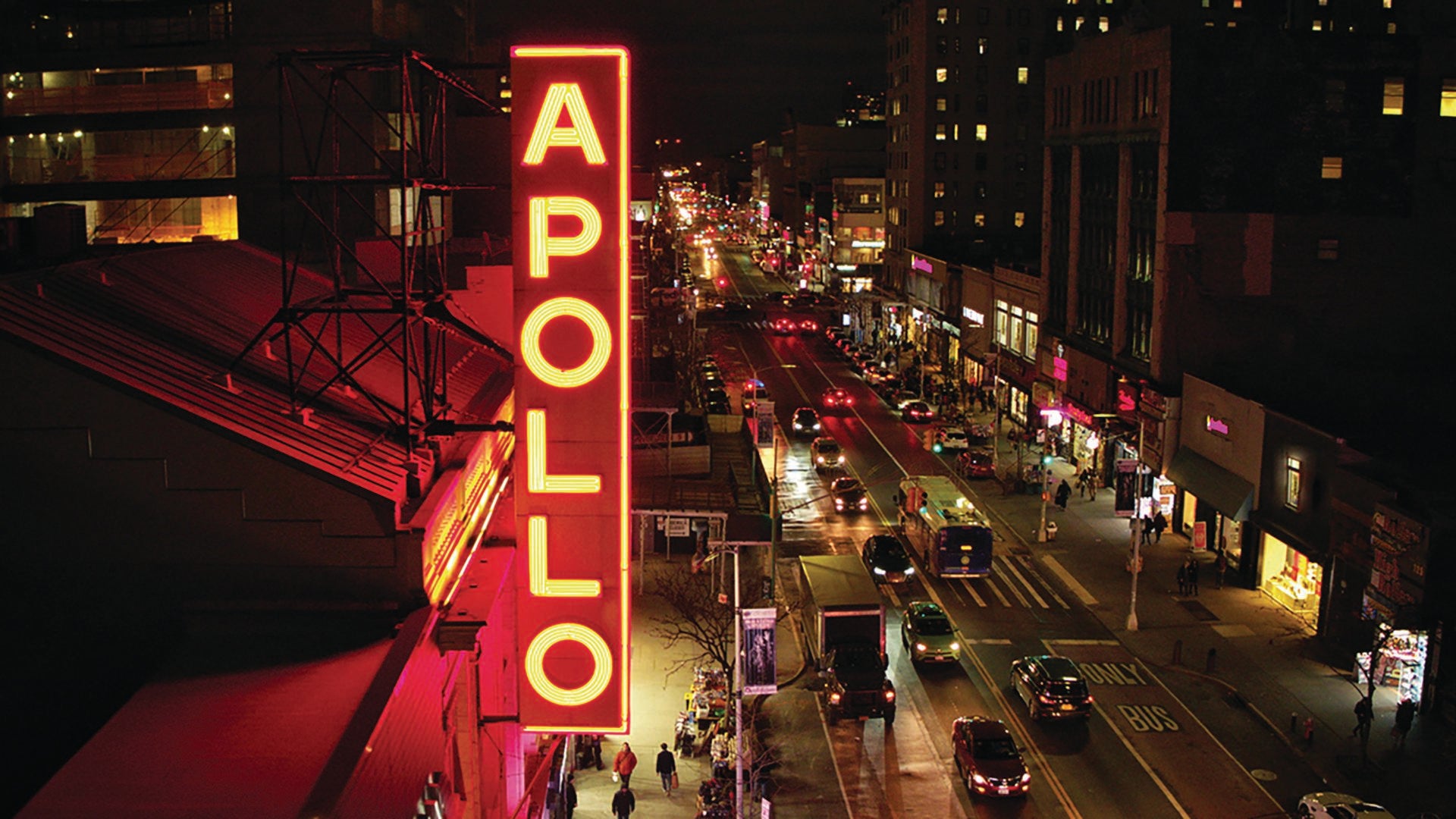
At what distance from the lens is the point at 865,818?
32.1 metres

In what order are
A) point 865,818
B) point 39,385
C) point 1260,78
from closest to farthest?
point 39,385 < point 865,818 < point 1260,78

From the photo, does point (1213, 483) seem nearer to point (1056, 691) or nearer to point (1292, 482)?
point (1292, 482)

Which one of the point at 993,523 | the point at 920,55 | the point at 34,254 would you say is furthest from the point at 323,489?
the point at 920,55

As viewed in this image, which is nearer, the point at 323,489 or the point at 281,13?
the point at 323,489

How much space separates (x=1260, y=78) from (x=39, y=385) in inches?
2183

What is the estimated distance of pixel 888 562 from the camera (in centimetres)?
5166

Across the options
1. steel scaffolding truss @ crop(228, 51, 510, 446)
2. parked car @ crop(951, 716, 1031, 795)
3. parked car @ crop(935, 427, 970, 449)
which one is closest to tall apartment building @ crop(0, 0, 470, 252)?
steel scaffolding truss @ crop(228, 51, 510, 446)

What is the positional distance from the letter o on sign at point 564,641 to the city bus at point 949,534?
33.2 meters

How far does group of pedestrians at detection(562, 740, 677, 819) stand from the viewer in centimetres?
3080

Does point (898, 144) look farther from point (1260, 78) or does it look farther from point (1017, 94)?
point (1260, 78)

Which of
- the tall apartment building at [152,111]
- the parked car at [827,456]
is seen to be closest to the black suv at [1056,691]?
the tall apartment building at [152,111]

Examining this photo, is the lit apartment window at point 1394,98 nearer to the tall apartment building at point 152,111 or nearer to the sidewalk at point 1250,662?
the sidewalk at point 1250,662

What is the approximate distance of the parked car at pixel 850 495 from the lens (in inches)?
2474

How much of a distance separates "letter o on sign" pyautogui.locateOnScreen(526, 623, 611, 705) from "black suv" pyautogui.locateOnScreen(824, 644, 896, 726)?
62.9 feet
